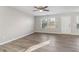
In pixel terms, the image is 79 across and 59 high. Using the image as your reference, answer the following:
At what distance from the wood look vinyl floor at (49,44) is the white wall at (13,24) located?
14 centimetres

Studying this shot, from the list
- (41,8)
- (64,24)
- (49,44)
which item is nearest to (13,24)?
(41,8)

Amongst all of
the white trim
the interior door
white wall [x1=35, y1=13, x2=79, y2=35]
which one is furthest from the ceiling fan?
the white trim

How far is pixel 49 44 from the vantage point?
2.04 m

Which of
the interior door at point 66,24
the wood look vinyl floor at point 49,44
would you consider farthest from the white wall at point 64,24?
the wood look vinyl floor at point 49,44

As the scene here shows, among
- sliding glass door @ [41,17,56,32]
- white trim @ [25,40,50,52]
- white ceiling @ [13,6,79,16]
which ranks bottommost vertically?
white trim @ [25,40,50,52]

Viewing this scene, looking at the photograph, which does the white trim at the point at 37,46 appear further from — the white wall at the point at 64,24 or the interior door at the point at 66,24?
the interior door at the point at 66,24

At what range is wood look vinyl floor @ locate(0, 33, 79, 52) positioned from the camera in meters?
1.96

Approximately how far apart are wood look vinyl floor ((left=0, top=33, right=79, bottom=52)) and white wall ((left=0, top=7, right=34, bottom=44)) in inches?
5.5

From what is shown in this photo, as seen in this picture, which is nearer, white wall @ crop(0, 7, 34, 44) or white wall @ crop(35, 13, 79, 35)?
white wall @ crop(0, 7, 34, 44)

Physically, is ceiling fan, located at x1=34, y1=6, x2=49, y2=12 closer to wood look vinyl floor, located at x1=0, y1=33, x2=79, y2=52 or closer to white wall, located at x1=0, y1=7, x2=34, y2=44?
white wall, located at x1=0, y1=7, x2=34, y2=44

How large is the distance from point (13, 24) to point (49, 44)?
3.10 ft

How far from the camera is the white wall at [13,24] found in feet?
6.22

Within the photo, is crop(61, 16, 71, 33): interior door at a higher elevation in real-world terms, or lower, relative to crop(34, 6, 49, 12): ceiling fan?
lower
